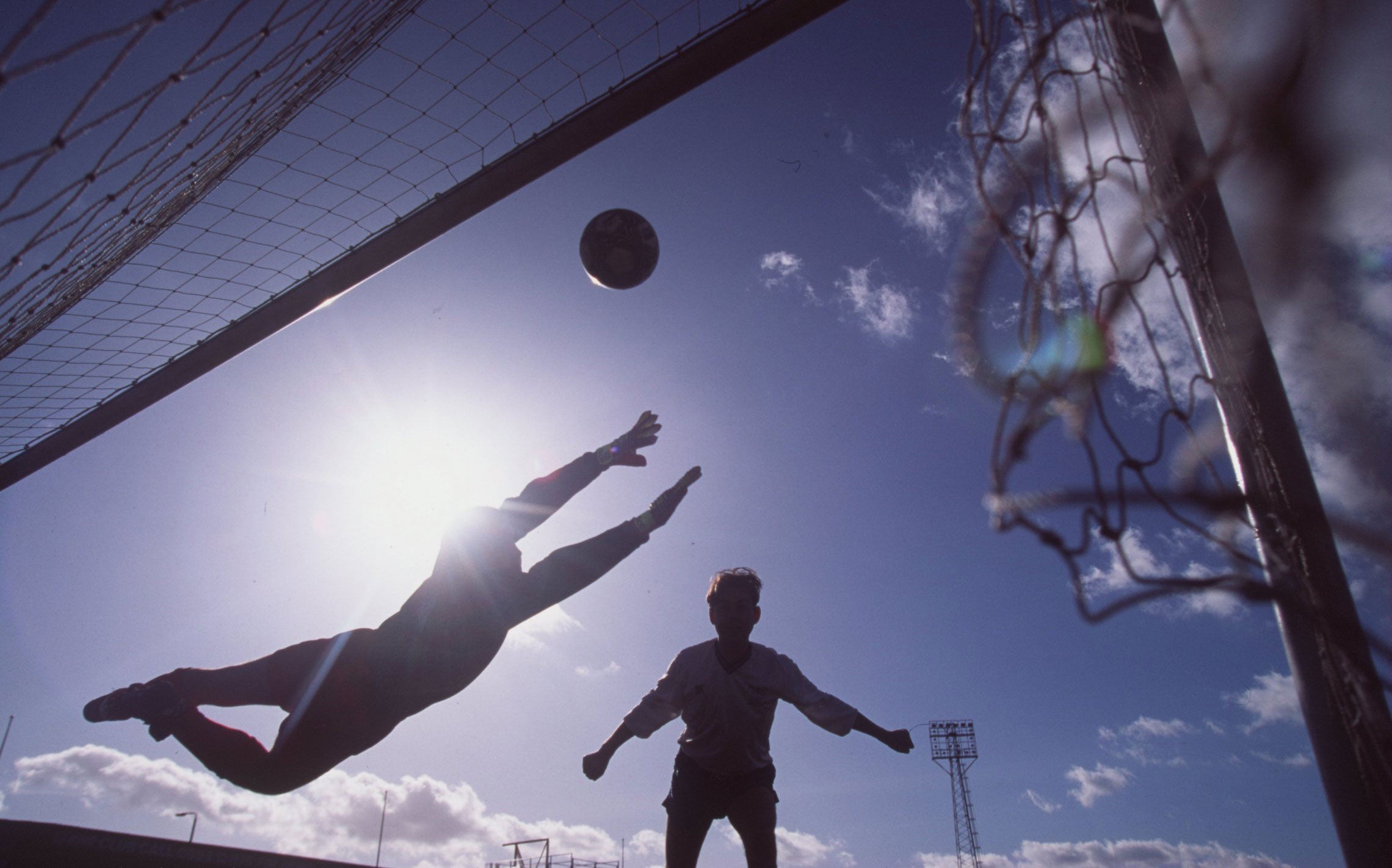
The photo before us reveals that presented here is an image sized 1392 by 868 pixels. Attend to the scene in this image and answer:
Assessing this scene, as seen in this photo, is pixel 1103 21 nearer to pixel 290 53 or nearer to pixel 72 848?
pixel 290 53

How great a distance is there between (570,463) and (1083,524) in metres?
2.90

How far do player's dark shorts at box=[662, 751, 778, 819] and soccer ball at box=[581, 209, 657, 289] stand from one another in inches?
112

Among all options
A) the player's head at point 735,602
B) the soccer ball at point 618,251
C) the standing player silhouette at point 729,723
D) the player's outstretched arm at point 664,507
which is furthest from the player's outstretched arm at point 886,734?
the soccer ball at point 618,251

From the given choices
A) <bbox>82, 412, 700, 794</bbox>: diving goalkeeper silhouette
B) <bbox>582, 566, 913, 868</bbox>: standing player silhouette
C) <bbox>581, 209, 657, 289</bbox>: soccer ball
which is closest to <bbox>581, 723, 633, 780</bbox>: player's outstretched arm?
<bbox>582, 566, 913, 868</bbox>: standing player silhouette

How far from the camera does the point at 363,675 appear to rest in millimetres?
3361

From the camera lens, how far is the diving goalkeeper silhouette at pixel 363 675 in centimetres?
326

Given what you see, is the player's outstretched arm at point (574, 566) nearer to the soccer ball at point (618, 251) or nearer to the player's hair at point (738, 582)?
the player's hair at point (738, 582)

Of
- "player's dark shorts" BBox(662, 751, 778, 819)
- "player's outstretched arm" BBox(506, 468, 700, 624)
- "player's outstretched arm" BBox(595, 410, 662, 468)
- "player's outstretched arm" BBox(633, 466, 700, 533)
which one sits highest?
"player's outstretched arm" BBox(595, 410, 662, 468)

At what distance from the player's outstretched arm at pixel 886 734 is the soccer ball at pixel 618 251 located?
9.46 feet

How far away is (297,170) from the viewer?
4719 mm

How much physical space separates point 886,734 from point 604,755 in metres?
1.60

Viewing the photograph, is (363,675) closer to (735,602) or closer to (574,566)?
(574,566)

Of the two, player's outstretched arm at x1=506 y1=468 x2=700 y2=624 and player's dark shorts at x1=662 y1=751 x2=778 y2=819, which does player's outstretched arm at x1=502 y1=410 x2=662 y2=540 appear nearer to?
player's outstretched arm at x1=506 y1=468 x2=700 y2=624

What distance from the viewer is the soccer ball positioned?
459 centimetres
